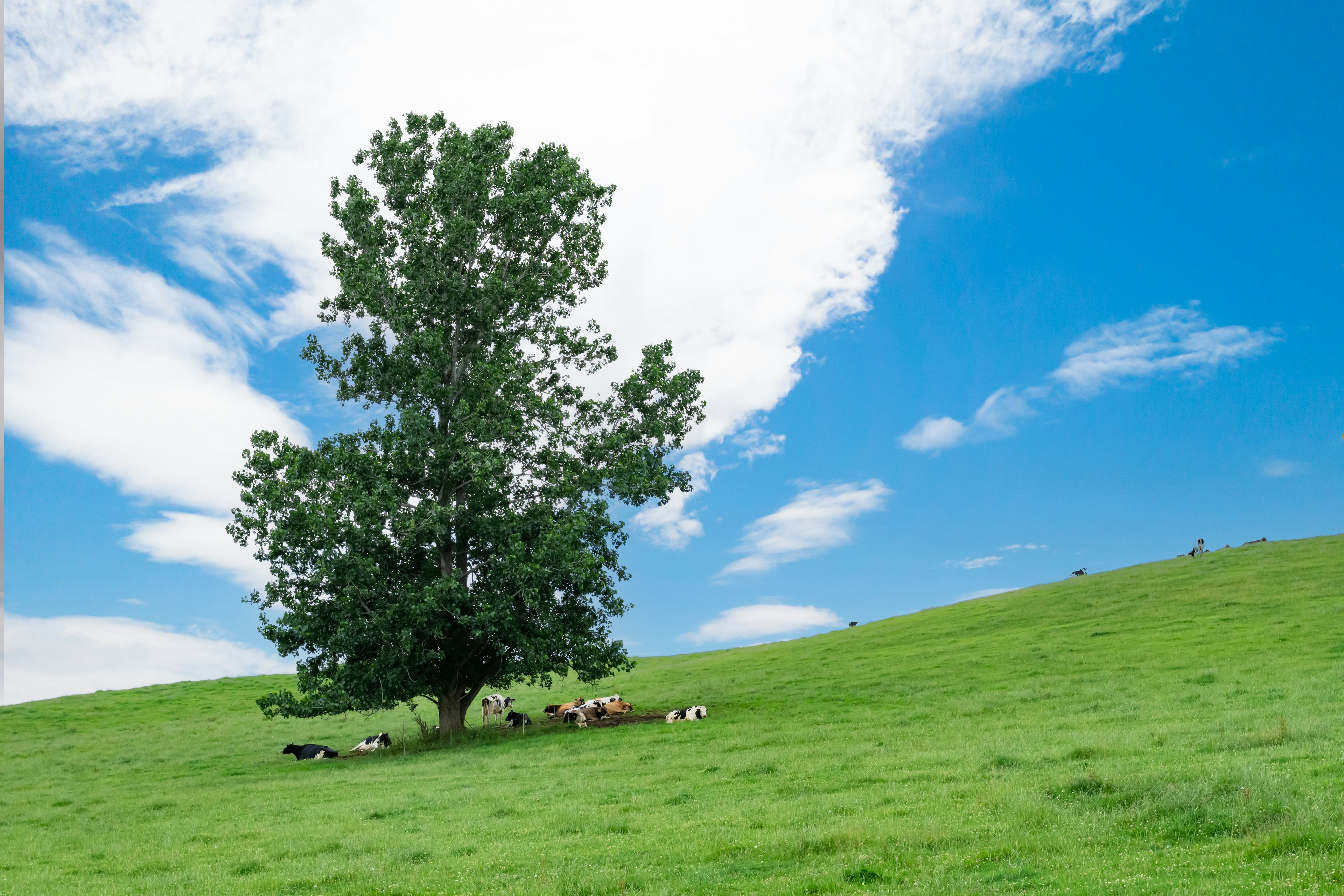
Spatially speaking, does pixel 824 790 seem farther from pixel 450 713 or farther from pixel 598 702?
pixel 450 713

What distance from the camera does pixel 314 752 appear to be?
121ft

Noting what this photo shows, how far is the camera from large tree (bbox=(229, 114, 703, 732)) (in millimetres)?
33156

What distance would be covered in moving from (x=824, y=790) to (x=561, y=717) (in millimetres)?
23507

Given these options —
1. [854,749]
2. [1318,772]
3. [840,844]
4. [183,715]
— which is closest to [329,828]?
[840,844]

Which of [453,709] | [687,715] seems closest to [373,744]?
[453,709]

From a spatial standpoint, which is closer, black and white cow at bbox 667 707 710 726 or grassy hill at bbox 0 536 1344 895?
grassy hill at bbox 0 536 1344 895

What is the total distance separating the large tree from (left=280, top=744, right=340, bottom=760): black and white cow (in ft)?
8.19

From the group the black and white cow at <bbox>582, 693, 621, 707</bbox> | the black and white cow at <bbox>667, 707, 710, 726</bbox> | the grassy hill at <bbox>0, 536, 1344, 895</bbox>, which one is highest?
the black and white cow at <bbox>582, 693, 621, 707</bbox>

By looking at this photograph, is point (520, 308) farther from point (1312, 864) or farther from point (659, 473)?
point (1312, 864)

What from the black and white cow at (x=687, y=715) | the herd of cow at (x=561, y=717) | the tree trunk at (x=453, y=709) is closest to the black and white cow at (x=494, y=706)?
the herd of cow at (x=561, y=717)

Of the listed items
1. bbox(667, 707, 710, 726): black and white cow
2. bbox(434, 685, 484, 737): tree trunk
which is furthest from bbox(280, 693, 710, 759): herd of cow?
bbox(434, 685, 484, 737): tree trunk

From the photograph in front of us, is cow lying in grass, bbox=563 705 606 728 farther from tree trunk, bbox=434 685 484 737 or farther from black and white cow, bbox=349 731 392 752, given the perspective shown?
black and white cow, bbox=349 731 392 752

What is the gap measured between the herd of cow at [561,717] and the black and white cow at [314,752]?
0.05 feet

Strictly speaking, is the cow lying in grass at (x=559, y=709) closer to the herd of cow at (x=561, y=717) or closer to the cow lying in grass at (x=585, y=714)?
the herd of cow at (x=561, y=717)
